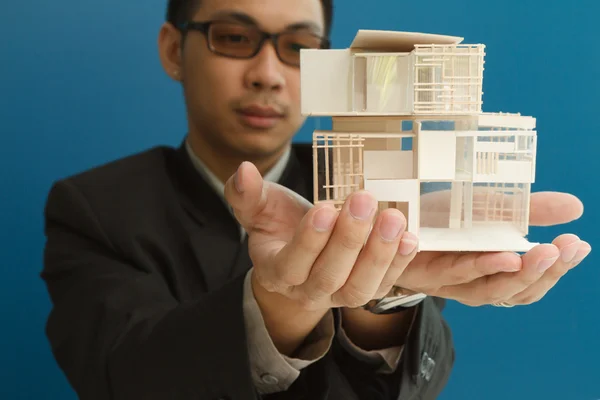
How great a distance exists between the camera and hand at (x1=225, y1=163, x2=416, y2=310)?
706 mm

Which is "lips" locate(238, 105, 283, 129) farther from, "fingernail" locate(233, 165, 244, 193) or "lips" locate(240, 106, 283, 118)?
"fingernail" locate(233, 165, 244, 193)

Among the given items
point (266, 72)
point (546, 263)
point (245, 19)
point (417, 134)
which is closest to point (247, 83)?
point (266, 72)

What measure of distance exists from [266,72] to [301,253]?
33.5 inches

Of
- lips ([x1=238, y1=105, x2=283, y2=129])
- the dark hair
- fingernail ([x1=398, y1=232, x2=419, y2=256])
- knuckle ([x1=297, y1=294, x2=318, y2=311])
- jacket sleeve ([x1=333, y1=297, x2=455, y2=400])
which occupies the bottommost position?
jacket sleeve ([x1=333, y1=297, x2=455, y2=400])

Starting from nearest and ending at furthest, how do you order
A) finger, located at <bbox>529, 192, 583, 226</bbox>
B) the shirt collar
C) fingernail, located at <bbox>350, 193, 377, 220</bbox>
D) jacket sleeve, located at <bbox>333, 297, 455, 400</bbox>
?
1. fingernail, located at <bbox>350, 193, 377, 220</bbox>
2. finger, located at <bbox>529, 192, 583, 226</bbox>
3. jacket sleeve, located at <bbox>333, 297, 455, 400</bbox>
4. the shirt collar

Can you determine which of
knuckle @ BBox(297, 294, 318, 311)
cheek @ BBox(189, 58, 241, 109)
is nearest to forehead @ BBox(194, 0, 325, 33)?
cheek @ BBox(189, 58, 241, 109)

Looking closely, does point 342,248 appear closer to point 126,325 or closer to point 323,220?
point 323,220

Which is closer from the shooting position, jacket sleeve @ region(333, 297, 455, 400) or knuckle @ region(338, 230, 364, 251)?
knuckle @ region(338, 230, 364, 251)

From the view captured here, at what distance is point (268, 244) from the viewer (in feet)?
2.88

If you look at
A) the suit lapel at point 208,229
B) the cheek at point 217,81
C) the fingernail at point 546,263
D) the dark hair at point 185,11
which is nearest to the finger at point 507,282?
the fingernail at point 546,263

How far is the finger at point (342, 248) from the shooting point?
69cm

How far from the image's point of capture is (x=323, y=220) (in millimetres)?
704

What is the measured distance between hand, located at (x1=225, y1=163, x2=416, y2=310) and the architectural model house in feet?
0.48

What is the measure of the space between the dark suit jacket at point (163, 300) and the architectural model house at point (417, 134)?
11.8 inches
